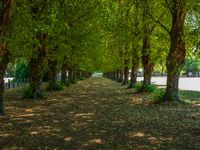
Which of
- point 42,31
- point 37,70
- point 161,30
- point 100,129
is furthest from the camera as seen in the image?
point 161,30

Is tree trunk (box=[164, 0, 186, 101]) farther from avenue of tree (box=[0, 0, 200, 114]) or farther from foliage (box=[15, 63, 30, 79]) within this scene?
foliage (box=[15, 63, 30, 79])


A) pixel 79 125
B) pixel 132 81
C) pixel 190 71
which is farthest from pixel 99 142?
pixel 190 71

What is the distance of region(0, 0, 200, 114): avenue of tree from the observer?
20.5m

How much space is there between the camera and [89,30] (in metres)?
40.3

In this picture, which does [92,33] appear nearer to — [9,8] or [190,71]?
[9,8]

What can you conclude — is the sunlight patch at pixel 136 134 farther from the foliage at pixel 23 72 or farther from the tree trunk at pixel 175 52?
the foliage at pixel 23 72

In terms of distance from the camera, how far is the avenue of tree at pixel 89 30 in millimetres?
20531

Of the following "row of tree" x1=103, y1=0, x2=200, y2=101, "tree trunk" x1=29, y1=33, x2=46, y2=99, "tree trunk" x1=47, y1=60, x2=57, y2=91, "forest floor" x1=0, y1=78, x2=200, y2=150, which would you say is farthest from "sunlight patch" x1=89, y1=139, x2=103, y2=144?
"tree trunk" x1=47, y1=60, x2=57, y2=91

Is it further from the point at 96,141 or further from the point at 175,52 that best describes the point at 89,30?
the point at 96,141

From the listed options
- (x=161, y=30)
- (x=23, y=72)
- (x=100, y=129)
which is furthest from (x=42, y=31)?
(x=23, y=72)

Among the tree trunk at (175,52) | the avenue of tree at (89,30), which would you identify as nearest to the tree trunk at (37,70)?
→ the avenue of tree at (89,30)

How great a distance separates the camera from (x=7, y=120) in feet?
57.7

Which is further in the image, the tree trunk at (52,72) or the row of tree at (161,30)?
the tree trunk at (52,72)

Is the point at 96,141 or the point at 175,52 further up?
the point at 175,52
